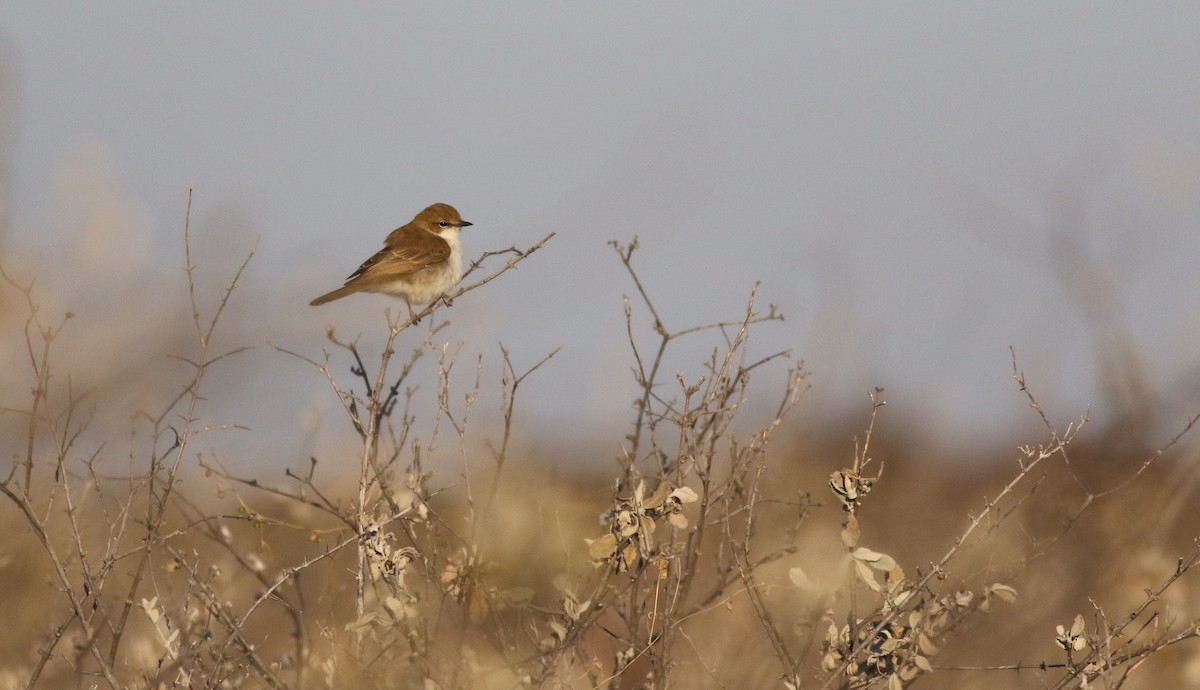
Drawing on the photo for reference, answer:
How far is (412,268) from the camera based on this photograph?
28.1 ft

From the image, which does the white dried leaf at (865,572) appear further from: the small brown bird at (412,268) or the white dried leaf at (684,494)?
the small brown bird at (412,268)

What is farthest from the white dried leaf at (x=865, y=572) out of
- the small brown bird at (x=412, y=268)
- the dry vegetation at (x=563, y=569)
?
the small brown bird at (x=412, y=268)

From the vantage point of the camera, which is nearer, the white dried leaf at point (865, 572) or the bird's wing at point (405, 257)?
the white dried leaf at point (865, 572)

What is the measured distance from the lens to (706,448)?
3.83m

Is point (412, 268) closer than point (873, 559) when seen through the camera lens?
No

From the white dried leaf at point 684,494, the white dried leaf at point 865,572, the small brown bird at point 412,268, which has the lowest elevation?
the white dried leaf at point 865,572

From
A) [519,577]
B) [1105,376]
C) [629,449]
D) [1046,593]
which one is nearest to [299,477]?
[519,577]

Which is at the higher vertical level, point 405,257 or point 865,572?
point 405,257

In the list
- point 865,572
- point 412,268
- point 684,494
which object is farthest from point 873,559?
point 412,268

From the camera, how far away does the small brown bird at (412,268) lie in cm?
849

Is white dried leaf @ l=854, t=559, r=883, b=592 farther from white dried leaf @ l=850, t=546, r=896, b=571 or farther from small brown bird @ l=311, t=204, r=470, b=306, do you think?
small brown bird @ l=311, t=204, r=470, b=306

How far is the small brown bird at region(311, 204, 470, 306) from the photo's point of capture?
8.49 metres

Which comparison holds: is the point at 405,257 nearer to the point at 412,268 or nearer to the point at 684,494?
the point at 412,268

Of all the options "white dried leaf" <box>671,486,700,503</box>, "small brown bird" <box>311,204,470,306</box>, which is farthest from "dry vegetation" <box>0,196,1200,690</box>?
"small brown bird" <box>311,204,470,306</box>
